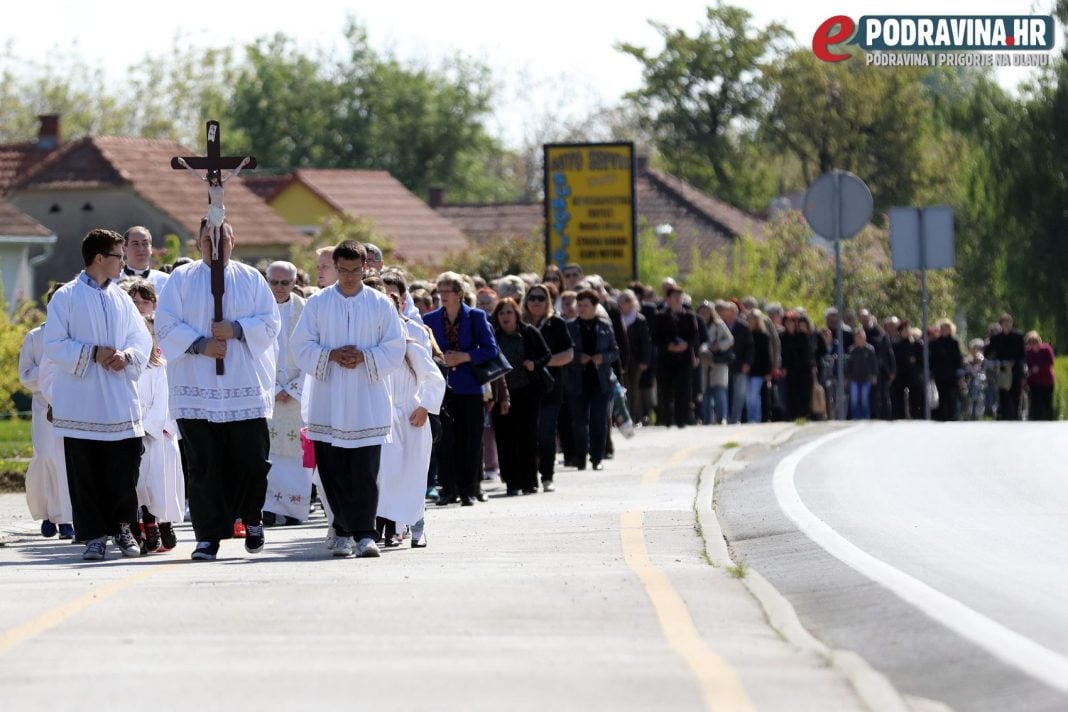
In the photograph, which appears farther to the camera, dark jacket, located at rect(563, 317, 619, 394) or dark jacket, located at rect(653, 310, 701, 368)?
dark jacket, located at rect(653, 310, 701, 368)

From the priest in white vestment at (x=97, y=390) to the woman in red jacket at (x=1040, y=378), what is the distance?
1007 inches

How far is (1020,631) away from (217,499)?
5.74 metres

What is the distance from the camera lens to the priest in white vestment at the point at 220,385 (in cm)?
1412

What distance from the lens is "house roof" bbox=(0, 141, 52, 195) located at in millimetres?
75500

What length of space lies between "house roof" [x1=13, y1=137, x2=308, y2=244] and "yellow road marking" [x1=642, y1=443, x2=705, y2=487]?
44160 mm

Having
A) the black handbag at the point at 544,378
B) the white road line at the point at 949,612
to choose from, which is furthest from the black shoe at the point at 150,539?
the black handbag at the point at 544,378

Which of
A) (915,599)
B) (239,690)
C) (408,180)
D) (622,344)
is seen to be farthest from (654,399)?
(408,180)

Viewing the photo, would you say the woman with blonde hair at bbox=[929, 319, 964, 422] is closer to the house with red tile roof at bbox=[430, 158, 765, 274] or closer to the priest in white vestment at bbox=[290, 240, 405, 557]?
the priest in white vestment at bbox=[290, 240, 405, 557]

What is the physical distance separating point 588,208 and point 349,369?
2101 cm

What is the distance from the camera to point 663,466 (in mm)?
22484

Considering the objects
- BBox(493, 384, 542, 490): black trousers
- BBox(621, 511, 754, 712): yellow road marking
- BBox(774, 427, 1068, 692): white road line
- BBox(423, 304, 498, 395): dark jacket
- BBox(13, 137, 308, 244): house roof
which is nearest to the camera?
BBox(621, 511, 754, 712): yellow road marking

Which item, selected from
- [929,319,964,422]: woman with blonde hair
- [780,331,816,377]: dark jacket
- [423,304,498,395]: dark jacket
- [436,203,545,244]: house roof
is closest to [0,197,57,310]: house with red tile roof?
[929,319,964,422]: woman with blonde hair

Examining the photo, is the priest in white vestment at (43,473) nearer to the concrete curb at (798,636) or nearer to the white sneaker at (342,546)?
the white sneaker at (342,546)

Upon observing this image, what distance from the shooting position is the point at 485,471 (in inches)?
880
